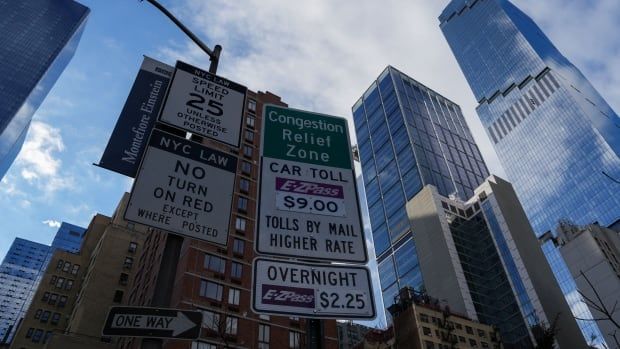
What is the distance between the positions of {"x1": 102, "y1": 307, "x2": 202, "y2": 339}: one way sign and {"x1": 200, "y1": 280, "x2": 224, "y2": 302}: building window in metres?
40.3

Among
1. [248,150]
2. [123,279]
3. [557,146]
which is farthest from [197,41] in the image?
[557,146]

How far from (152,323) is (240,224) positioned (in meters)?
47.1

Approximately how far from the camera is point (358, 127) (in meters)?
190

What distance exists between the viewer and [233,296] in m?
44.9

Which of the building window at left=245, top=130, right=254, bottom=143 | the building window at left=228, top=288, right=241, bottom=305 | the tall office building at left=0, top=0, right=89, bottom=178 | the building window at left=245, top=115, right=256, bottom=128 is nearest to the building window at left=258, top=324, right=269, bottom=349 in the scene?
the building window at left=228, top=288, right=241, bottom=305

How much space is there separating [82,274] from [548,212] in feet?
484

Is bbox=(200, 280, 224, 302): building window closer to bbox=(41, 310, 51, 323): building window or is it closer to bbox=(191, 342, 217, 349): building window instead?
bbox=(191, 342, 217, 349): building window

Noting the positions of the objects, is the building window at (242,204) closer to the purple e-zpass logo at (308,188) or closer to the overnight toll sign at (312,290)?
the purple e-zpass logo at (308,188)

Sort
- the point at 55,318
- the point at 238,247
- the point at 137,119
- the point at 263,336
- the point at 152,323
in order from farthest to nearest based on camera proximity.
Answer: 1. the point at 55,318
2. the point at 238,247
3. the point at 263,336
4. the point at 137,119
5. the point at 152,323

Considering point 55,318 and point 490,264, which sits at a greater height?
point 490,264

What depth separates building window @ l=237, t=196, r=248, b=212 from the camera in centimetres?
5287

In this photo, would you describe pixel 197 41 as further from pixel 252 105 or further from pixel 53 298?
pixel 53 298

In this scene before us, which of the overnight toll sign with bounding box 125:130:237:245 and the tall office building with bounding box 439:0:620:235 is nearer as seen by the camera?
the overnight toll sign with bounding box 125:130:237:245

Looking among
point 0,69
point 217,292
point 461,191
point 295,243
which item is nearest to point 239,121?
point 295,243
